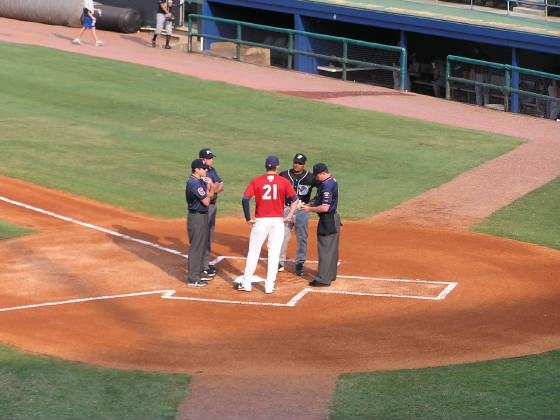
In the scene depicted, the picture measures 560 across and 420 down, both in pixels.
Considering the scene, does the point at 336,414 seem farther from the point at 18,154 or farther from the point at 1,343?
the point at 18,154

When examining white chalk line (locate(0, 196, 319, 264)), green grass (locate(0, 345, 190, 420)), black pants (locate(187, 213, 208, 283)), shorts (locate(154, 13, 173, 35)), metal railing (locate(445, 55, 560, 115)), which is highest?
shorts (locate(154, 13, 173, 35))

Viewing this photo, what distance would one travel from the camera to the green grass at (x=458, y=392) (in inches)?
364

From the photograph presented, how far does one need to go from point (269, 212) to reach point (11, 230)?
5.96 m

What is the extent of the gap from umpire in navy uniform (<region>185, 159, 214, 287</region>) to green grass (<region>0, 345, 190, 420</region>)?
3445mm

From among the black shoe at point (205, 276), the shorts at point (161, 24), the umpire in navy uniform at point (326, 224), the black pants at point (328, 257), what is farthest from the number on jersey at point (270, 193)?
the shorts at point (161, 24)

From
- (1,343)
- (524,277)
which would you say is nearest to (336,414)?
(1,343)

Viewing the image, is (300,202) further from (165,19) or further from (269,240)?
(165,19)

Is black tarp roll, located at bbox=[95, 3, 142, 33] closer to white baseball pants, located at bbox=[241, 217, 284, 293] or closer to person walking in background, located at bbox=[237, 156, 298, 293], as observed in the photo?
person walking in background, located at bbox=[237, 156, 298, 293]

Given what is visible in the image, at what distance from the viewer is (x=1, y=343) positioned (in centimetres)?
1142

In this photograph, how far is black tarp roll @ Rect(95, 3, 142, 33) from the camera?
126 ft

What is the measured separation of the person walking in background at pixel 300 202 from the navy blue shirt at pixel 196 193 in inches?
54.9

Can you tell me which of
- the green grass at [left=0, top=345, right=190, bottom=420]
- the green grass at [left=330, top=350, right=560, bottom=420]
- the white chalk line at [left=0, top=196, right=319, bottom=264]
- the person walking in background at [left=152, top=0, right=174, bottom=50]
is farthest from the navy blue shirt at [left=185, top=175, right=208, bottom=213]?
the person walking in background at [left=152, top=0, right=174, bottom=50]

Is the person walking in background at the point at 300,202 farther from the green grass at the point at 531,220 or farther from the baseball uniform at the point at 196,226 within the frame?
the green grass at the point at 531,220

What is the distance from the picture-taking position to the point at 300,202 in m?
14.3
